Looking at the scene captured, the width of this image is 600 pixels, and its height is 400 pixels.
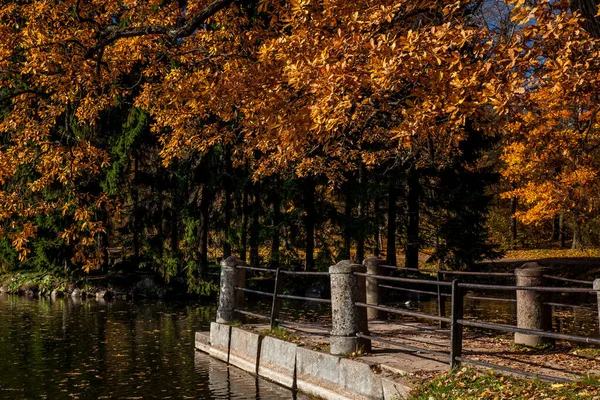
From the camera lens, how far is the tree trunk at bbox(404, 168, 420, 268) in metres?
33.0

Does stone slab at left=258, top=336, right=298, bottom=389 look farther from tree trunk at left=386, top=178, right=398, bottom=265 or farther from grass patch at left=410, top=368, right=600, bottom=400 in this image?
tree trunk at left=386, top=178, right=398, bottom=265

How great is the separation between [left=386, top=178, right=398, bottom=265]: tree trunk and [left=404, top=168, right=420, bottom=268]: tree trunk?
0.79 m

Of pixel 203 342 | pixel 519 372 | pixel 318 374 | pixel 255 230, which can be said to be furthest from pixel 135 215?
pixel 519 372

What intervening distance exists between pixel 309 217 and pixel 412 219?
16.3 ft

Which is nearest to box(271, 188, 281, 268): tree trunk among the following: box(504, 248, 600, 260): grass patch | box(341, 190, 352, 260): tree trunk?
box(341, 190, 352, 260): tree trunk

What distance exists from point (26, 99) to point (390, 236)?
21.4 m

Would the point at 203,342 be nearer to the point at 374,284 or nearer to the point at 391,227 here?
the point at 374,284

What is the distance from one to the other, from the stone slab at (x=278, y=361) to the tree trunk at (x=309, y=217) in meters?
19.8

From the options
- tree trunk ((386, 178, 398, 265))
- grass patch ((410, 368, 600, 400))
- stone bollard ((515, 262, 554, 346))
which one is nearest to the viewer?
grass patch ((410, 368, 600, 400))

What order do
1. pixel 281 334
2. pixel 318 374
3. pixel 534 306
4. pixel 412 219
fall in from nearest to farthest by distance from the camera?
1. pixel 318 374
2. pixel 534 306
3. pixel 281 334
4. pixel 412 219

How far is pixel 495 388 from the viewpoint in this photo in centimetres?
805

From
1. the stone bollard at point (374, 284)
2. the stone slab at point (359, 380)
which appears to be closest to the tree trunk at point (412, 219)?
the stone bollard at point (374, 284)

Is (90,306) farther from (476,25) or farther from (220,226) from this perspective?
(476,25)

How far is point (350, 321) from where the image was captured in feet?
34.7
